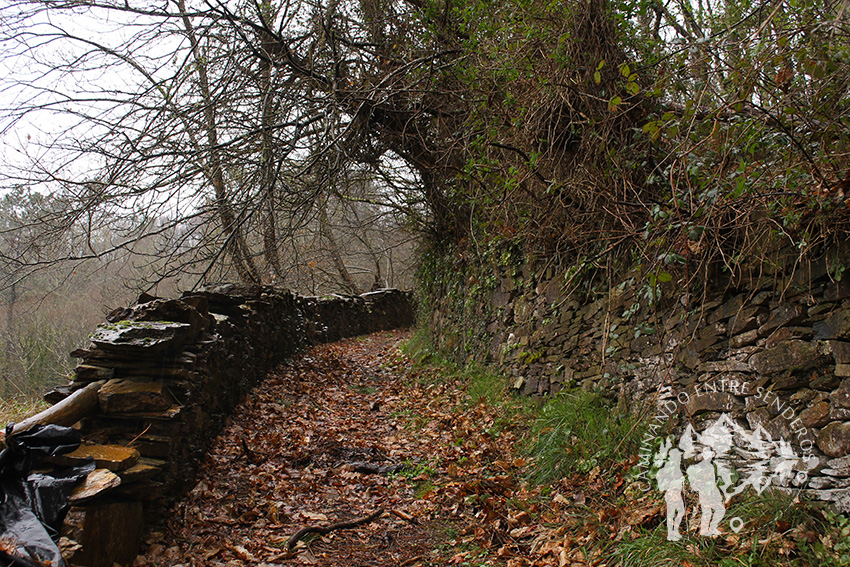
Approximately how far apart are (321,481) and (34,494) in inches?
94.2

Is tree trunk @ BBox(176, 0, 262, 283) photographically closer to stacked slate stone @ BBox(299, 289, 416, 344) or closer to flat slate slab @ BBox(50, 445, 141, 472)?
flat slate slab @ BBox(50, 445, 141, 472)

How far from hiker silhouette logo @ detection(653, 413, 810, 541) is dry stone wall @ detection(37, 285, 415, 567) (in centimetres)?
347

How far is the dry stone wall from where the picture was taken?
3.21 metres

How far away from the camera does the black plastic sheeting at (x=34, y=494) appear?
A: 251 cm

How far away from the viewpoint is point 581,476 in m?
3.79

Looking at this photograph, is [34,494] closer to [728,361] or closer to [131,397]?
[131,397]

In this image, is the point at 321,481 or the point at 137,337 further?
the point at 321,481

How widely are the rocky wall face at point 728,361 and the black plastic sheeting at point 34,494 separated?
360cm

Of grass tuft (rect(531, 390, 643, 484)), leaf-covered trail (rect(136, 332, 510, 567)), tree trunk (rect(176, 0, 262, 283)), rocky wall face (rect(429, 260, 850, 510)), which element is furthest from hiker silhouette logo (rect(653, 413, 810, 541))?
tree trunk (rect(176, 0, 262, 283))

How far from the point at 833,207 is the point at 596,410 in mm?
2393

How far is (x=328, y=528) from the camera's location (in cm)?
390

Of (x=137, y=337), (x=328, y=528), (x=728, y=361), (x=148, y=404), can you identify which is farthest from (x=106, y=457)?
(x=728, y=361)

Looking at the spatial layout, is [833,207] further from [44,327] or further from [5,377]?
[44,327]

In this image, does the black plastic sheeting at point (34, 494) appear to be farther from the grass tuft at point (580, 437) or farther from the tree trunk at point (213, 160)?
the grass tuft at point (580, 437)
